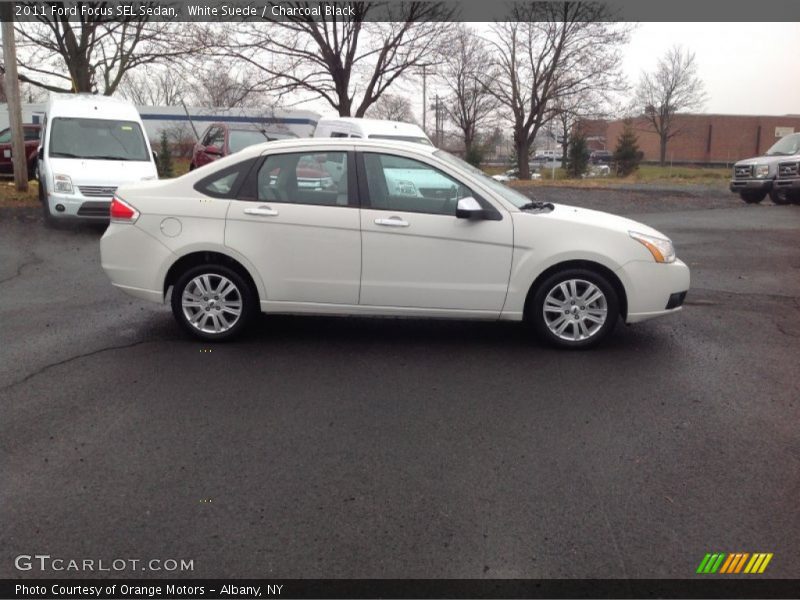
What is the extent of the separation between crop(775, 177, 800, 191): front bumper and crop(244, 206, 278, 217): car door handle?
17472 millimetres

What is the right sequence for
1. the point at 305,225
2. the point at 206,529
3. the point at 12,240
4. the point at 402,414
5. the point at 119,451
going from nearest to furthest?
the point at 206,529, the point at 119,451, the point at 402,414, the point at 305,225, the point at 12,240

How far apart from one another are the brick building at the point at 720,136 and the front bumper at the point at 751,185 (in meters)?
49.2

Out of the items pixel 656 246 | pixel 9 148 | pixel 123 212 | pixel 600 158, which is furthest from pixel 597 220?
pixel 600 158

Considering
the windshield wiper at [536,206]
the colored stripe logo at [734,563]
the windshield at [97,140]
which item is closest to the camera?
the colored stripe logo at [734,563]

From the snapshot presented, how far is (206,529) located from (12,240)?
34.8 feet

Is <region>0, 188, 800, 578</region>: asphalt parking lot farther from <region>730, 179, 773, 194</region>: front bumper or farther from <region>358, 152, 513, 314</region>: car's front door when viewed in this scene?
<region>730, 179, 773, 194</region>: front bumper

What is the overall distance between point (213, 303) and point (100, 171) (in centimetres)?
790

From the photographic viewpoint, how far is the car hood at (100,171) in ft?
41.9

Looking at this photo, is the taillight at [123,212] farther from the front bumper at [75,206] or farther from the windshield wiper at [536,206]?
the front bumper at [75,206]

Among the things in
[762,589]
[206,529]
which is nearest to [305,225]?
[206,529]

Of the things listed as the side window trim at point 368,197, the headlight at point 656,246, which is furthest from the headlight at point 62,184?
the headlight at point 656,246

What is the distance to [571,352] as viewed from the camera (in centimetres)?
626

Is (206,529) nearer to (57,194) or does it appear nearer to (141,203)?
(141,203)

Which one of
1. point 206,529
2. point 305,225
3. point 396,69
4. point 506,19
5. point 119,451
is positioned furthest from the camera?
point 506,19
